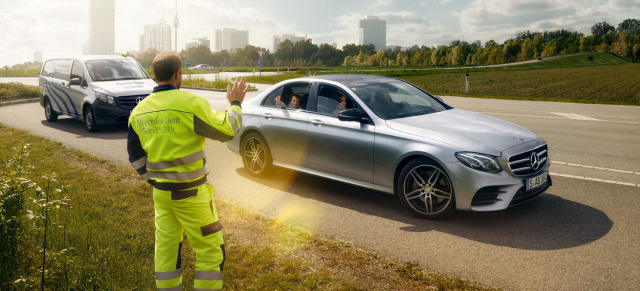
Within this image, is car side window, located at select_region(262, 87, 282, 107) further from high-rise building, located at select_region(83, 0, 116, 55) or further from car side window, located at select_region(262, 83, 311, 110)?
high-rise building, located at select_region(83, 0, 116, 55)

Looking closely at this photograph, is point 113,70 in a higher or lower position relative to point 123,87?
higher

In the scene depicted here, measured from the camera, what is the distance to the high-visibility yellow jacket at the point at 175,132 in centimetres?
327

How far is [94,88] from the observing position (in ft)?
43.0

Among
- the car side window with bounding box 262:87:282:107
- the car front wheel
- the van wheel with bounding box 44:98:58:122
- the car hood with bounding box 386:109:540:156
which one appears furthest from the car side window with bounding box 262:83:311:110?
the van wheel with bounding box 44:98:58:122

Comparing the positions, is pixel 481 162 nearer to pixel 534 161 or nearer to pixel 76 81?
pixel 534 161

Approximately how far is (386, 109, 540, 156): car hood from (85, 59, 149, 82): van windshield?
386 inches

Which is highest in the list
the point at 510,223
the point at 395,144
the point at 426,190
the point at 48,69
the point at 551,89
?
the point at 551,89

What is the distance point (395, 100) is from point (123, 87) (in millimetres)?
8714

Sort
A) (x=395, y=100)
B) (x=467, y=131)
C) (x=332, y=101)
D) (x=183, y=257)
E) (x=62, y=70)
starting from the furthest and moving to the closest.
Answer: (x=62, y=70) → (x=332, y=101) → (x=395, y=100) → (x=467, y=131) → (x=183, y=257)

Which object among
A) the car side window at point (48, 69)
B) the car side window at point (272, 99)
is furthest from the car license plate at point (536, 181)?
the car side window at point (48, 69)

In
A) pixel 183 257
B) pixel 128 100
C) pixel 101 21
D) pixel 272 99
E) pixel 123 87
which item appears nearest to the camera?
pixel 183 257

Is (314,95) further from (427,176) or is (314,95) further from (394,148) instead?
(427,176)

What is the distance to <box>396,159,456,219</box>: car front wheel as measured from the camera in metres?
5.64

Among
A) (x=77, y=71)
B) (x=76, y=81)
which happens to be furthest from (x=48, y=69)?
(x=76, y=81)
